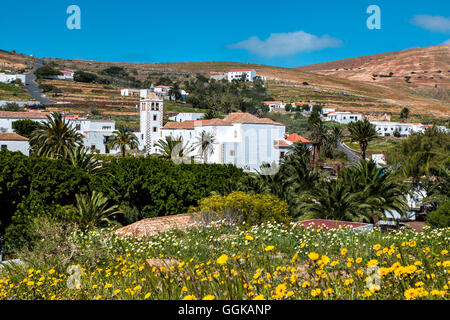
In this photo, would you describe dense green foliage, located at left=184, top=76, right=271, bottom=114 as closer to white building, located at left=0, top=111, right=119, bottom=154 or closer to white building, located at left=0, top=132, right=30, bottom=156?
white building, located at left=0, top=111, right=119, bottom=154

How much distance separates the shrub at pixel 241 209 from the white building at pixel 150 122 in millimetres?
48775

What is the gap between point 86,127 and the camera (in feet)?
219

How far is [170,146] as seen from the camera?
50938 mm

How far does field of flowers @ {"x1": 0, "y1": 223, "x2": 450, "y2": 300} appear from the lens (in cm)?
492

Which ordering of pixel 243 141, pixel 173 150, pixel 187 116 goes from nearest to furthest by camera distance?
1. pixel 243 141
2. pixel 173 150
3. pixel 187 116

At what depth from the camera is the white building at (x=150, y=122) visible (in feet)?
220

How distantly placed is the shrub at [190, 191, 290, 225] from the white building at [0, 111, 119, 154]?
41.7m

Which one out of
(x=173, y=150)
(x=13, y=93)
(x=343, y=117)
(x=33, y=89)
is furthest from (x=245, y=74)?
(x=173, y=150)

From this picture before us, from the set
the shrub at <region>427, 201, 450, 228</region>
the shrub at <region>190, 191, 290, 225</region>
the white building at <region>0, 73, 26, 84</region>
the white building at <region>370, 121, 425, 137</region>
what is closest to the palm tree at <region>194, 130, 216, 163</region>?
the shrub at <region>427, 201, 450, 228</region>

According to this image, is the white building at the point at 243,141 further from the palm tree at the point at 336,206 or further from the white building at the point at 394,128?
the white building at the point at 394,128

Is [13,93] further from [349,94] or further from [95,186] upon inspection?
[349,94]

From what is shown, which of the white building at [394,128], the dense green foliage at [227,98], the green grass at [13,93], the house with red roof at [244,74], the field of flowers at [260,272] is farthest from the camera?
the house with red roof at [244,74]

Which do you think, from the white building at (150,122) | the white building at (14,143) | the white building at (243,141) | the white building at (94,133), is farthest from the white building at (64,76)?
the white building at (243,141)

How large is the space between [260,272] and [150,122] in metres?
62.7
